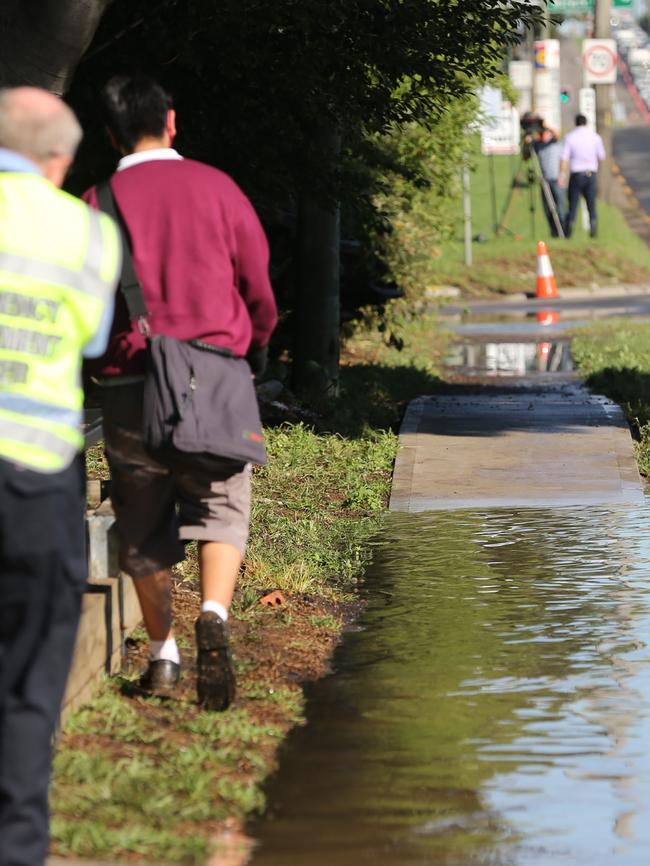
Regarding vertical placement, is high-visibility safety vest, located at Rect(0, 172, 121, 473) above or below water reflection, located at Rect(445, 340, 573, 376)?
above

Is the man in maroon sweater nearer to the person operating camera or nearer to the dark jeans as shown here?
the dark jeans

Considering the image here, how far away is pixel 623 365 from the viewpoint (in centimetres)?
1686

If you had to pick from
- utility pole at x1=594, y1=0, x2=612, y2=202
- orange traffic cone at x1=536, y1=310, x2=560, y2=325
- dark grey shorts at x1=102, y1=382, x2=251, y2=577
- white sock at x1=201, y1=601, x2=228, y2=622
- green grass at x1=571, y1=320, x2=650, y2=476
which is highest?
utility pole at x1=594, y1=0, x2=612, y2=202

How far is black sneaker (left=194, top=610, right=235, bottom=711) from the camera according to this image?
5.28 meters

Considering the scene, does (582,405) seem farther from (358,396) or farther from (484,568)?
(484,568)

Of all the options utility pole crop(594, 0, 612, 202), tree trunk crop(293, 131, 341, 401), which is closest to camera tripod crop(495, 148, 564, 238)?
utility pole crop(594, 0, 612, 202)

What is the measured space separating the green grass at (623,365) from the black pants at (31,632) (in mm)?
7281

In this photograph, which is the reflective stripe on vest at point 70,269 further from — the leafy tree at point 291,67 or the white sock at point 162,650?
the leafy tree at point 291,67

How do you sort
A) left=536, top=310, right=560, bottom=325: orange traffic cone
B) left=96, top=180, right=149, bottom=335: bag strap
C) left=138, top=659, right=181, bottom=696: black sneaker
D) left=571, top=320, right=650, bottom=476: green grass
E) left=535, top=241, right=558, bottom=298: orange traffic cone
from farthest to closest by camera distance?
left=535, top=241, right=558, bottom=298: orange traffic cone → left=536, top=310, right=560, bottom=325: orange traffic cone → left=571, top=320, right=650, bottom=476: green grass → left=138, top=659, right=181, bottom=696: black sneaker → left=96, top=180, right=149, bottom=335: bag strap

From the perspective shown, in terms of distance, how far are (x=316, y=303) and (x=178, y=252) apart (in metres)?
8.65

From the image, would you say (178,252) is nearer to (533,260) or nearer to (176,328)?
(176,328)

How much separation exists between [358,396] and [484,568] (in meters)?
6.32

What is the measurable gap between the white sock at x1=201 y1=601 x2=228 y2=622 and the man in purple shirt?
27330 millimetres

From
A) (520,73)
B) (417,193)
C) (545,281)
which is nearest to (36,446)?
(417,193)
